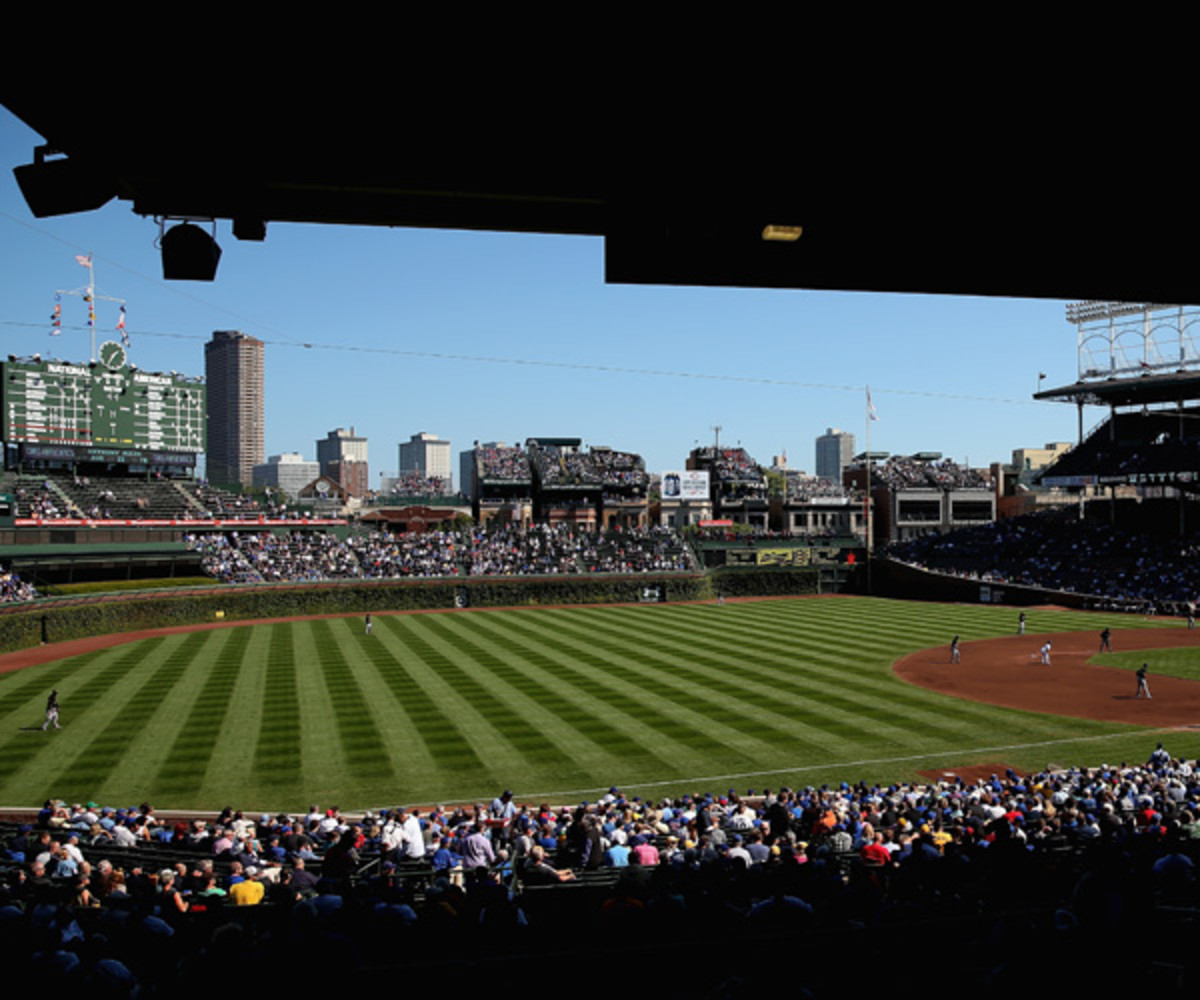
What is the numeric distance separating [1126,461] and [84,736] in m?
67.0

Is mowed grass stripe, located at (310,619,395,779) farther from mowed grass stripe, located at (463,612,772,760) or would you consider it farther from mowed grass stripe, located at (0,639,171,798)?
mowed grass stripe, located at (463,612,772,760)

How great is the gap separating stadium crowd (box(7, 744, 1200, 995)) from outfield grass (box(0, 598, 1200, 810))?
4691mm

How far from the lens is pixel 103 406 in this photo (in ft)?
198

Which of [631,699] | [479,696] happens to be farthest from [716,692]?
[479,696]

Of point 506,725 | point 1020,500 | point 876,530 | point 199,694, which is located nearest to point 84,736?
point 199,694

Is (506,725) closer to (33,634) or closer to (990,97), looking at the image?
(990,97)

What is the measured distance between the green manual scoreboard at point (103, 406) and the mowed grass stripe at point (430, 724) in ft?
120

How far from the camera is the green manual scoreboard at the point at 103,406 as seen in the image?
56.8 meters

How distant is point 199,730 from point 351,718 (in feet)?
13.6

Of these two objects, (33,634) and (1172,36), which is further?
(33,634)

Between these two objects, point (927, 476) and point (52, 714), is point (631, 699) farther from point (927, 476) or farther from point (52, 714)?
point (927, 476)

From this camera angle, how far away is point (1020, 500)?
105m

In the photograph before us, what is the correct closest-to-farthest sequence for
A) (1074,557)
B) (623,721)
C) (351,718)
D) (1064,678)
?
(623,721) → (351,718) → (1064,678) → (1074,557)

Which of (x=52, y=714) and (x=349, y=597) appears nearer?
(x=52, y=714)
